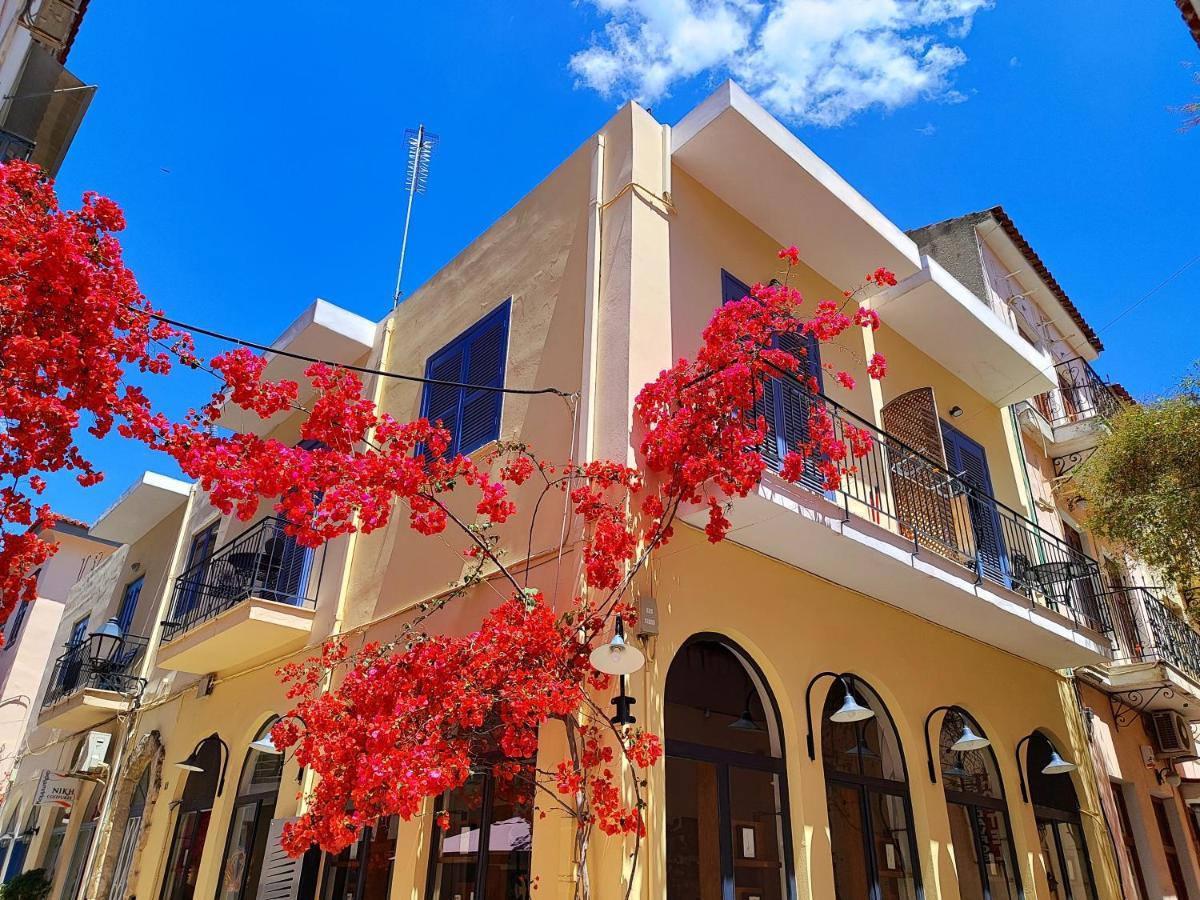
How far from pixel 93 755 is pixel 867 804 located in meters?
12.3

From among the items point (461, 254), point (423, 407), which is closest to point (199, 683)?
point (423, 407)

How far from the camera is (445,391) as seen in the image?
32.4 ft

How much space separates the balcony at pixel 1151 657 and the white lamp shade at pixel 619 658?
858 cm

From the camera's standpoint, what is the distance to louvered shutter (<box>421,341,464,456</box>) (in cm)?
957

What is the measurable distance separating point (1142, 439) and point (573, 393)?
6819 millimetres

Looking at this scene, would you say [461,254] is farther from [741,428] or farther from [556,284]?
[741,428]

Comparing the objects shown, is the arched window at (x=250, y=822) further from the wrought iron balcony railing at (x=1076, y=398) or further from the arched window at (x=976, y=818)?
the wrought iron balcony railing at (x=1076, y=398)

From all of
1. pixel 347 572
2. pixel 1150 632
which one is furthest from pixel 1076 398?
pixel 347 572

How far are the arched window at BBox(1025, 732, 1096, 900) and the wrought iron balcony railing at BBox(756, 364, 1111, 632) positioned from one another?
199 cm

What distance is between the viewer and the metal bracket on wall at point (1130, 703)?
39.7 feet

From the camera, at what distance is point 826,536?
301 inches

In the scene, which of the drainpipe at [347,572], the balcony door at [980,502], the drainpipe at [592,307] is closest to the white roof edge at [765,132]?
the drainpipe at [592,307]

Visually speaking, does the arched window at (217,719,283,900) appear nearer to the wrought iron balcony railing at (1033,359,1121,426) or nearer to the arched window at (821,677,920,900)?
the arched window at (821,677,920,900)

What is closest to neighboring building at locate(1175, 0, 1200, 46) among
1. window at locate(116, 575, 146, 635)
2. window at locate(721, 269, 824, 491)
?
window at locate(721, 269, 824, 491)
